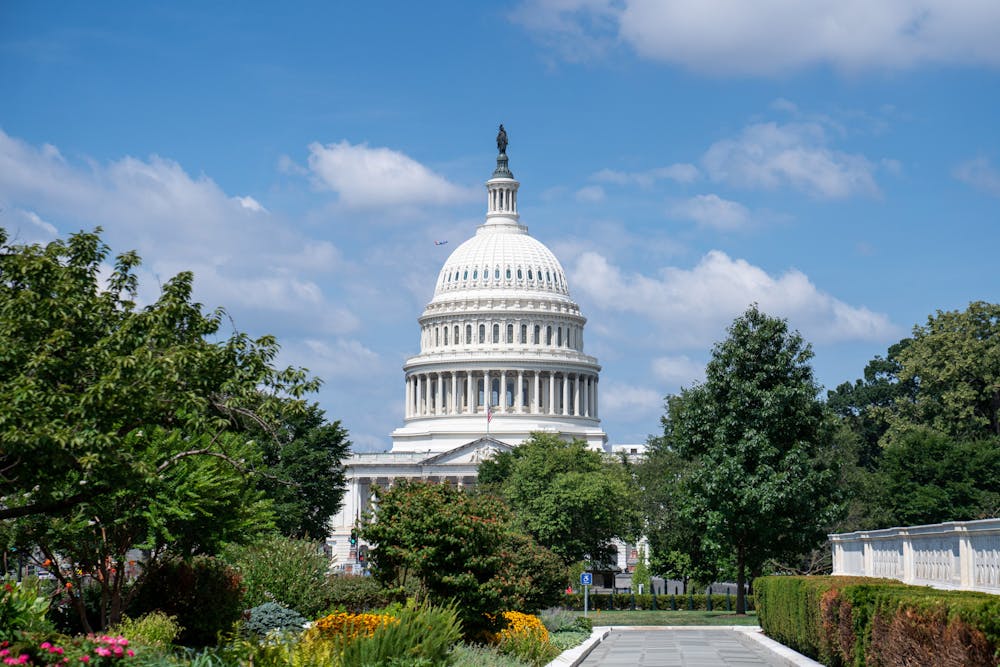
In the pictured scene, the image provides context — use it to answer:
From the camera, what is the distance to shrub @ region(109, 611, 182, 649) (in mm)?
27656

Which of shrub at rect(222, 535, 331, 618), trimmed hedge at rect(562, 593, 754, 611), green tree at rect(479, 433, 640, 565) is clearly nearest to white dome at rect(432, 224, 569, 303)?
green tree at rect(479, 433, 640, 565)

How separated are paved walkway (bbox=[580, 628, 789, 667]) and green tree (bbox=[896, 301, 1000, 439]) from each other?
54.6m

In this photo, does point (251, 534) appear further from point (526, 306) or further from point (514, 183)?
point (514, 183)

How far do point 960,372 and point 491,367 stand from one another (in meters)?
79.3

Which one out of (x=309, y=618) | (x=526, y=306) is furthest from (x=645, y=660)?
(x=526, y=306)

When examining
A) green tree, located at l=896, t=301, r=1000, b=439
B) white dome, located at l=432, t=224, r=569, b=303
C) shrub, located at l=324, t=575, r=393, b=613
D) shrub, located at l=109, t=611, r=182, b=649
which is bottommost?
shrub, located at l=109, t=611, r=182, b=649

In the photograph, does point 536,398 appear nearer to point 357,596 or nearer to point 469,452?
point 469,452

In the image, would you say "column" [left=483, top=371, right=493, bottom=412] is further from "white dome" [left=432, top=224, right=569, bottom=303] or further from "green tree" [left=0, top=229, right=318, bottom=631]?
"green tree" [left=0, top=229, right=318, bottom=631]

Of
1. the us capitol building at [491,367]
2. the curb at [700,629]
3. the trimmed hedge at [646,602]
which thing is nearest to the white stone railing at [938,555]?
the curb at [700,629]

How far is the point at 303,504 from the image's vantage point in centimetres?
8412

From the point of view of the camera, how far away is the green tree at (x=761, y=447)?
5578 cm

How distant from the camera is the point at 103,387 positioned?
1831cm

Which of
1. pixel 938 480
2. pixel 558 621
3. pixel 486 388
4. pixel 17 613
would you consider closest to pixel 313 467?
pixel 938 480

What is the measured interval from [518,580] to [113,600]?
32.4 feet
